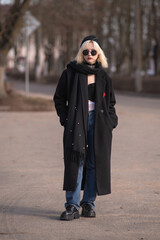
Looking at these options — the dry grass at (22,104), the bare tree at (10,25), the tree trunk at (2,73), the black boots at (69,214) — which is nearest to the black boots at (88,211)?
the black boots at (69,214)

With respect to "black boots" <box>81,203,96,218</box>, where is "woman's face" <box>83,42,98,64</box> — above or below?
above

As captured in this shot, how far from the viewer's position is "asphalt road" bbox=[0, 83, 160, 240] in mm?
5742

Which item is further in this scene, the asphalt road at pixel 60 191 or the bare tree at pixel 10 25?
the bare tree at pixel 10 25

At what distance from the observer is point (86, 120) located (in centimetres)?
602

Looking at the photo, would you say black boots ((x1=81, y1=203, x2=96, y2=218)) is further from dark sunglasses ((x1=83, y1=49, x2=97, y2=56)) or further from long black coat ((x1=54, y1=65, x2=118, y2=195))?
→ dark sunglasses ((x1=83, y1=49, x2=97, y2=56))

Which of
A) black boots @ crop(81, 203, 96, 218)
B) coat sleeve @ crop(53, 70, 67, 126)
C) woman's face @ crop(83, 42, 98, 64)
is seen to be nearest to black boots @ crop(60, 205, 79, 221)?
black boots @ crop(81, 203, 96, 218)

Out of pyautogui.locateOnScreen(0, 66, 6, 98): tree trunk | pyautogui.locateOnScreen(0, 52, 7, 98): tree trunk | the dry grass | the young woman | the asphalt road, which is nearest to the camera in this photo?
the asphalt road

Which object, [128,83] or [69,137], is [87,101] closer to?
[69,137]

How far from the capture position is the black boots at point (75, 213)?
610 centimetres

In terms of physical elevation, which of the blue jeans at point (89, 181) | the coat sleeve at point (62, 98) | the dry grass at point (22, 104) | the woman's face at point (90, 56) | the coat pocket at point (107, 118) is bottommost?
the dry grass at point (22, 104)

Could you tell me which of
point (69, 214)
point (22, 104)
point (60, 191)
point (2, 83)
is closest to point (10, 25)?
point (2, 83)

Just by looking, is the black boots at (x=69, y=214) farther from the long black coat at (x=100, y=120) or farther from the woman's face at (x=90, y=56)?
the woman's face at (x=90, y=56)

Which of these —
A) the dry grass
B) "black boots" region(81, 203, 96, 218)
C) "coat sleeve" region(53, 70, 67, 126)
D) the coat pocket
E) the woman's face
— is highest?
the woman's face

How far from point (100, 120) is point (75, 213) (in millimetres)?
903
